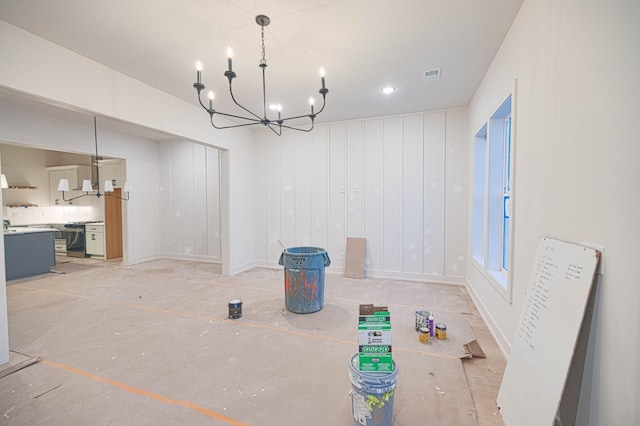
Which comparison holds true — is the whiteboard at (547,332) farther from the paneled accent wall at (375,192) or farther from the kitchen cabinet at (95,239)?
the kitchen cabinet at (95,239)

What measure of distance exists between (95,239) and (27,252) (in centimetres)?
185

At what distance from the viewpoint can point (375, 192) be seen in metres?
5.31

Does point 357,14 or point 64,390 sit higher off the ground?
point 357,14

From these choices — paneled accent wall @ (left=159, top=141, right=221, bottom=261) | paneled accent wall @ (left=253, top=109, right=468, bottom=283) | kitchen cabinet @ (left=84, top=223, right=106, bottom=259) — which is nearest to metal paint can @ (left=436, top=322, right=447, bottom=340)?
paneled accent wall @ (left=253, top=109, right=468, bottom=283)

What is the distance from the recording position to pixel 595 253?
4.25 ft

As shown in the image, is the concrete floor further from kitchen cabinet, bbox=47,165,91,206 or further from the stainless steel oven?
kitchen cabinet, bbox=47,165,91,206

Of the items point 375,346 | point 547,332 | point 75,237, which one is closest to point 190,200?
point 75,237

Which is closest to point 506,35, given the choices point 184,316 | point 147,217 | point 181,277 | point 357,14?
point 357,14

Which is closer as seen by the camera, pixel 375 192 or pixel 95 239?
pixel 375 192

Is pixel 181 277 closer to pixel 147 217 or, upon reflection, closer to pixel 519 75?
pixel 147 217

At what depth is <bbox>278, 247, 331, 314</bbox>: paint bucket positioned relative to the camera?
3.52m

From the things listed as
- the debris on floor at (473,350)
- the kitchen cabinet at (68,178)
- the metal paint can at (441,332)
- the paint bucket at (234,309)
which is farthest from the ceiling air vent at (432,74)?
the kitchen cabinet at (68,178)

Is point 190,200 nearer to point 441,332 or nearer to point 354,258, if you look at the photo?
Answer: point 354,258

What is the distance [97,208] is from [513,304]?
9851 mm
